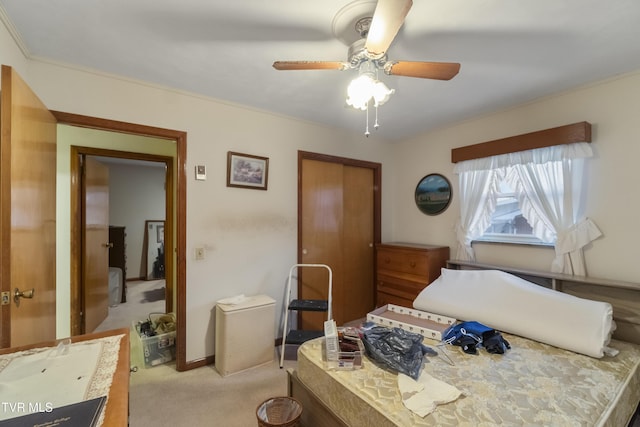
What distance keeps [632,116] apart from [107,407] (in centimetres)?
336

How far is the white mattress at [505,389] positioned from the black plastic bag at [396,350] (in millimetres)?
56

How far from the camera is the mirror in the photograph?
5672mm

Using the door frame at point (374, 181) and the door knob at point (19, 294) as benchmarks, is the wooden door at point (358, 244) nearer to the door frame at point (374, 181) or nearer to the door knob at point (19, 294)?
the door frame at point (374, 181)

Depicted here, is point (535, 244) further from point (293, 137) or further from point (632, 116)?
point (293, 137)

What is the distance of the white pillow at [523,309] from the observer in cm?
160

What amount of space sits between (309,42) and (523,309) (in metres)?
2.20

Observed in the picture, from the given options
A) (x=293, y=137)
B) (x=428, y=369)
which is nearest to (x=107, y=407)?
(x=428, y=369)

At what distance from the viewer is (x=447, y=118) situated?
2908 mm

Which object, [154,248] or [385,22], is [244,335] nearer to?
[385,22]

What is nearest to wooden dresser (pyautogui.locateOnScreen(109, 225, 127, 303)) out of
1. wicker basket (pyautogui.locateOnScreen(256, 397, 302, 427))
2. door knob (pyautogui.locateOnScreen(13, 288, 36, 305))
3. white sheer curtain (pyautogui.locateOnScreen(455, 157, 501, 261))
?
door knob (pyautogui.locateOnScreen(13, 288, 36, 305))

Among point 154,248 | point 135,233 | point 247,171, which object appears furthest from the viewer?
point 154,248

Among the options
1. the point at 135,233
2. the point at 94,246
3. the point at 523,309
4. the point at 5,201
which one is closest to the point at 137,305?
the point at 94,246

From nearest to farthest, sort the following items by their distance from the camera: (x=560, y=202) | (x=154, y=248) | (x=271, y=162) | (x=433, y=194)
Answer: (x=560, y=202)
(x=271, y=162)
(x=433, y=194)
(x=154, y=248)

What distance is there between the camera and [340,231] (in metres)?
3.34
